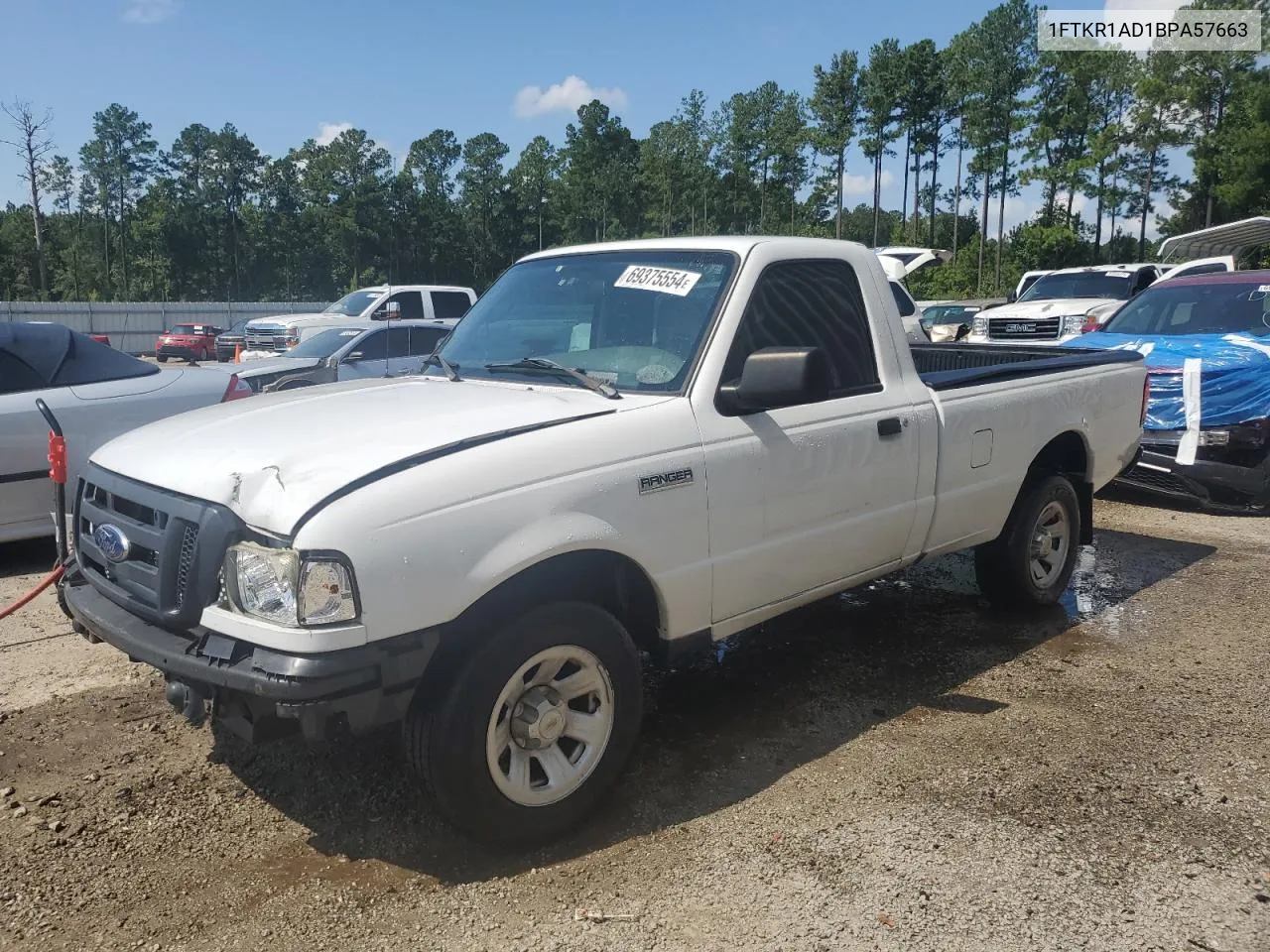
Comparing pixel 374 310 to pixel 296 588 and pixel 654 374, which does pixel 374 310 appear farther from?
pixel 296 588

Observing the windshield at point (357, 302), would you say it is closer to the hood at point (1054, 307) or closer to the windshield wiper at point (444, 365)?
the hood at point (1054, 307)

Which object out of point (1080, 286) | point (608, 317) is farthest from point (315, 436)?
point (1080, 286)

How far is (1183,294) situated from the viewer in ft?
30.1

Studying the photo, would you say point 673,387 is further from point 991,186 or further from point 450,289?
point 991,186

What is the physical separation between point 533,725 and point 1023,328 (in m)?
13.9

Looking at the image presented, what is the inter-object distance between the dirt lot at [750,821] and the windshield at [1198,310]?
4662 mm

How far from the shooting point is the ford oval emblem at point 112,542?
121 inches

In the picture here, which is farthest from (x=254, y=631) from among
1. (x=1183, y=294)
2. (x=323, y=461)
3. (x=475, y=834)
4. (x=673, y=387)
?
(x=1183, y=294)

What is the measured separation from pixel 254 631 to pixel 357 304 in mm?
17402

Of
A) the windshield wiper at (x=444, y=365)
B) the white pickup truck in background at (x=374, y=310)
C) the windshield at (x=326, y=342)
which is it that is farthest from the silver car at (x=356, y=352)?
the windshield wiper at (x=444, y=365)

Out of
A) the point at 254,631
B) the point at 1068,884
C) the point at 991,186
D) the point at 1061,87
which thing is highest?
the point at 1061,87

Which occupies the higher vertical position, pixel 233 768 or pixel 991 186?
pixel 991 186

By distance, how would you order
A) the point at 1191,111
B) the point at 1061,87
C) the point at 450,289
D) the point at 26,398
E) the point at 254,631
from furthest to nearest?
the point at 1061,87, the point at 1191,111, the point at 450,289, the point at 26,398, the point at 254,631

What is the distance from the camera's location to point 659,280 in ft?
12.8
